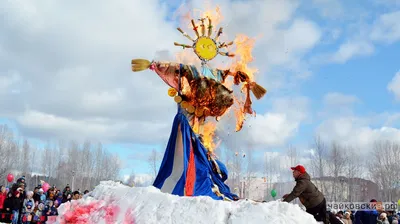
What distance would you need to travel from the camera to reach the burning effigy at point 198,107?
27.5ft

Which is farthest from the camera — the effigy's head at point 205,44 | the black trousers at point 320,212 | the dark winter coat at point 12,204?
the dark winter coat at point 12,204

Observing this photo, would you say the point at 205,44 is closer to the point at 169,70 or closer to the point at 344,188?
the point at 169,70

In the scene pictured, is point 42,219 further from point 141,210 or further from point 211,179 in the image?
point 141,210

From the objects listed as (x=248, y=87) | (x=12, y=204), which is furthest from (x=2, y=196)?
(x=248, y=87)

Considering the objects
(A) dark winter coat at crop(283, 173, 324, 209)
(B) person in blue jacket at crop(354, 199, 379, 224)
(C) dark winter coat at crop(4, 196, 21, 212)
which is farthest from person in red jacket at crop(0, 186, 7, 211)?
(B) person in blue jacket at crop(354, 199, 379, 224)

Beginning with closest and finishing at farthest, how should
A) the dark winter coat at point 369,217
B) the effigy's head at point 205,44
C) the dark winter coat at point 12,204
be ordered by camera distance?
the effigy's head at point 205,44
the dark winter coat at point 12,204
the dark winter coat at point 369,217

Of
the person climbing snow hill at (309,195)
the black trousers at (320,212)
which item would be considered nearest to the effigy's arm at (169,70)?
the person climbing snow hill at (309,195)

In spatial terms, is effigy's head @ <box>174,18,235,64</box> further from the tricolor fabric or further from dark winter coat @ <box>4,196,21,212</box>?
dark winter coat @ <box>4,196,21,212</box>

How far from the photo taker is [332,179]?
3884cm

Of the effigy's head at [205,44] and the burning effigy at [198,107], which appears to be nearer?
the burning effigy at [198,107]

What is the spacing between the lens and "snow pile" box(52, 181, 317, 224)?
4520 mm

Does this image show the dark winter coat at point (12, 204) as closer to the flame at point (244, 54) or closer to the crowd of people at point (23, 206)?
the crowd of people at point (23, 206)

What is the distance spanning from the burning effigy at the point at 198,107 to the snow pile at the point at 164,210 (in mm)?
2803

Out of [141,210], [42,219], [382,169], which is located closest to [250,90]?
[141,210]
